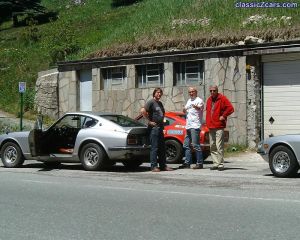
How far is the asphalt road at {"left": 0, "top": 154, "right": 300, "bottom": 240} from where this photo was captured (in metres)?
6.92

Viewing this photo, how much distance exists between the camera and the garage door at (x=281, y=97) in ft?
59.2

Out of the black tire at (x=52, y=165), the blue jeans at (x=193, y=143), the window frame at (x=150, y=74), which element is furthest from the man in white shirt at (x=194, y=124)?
the window frame at (x=150, y=74)

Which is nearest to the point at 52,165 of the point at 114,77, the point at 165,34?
the point at 114,77

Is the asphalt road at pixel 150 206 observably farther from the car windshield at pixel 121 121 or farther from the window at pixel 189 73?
the window at pixel 189 73

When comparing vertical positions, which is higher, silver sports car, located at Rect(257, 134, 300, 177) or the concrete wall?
the concrete wall

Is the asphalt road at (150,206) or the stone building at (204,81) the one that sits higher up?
the stone building at (204,81)

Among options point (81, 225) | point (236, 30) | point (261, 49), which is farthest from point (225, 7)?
point (81, 225)

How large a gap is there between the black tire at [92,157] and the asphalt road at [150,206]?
1.87 feet

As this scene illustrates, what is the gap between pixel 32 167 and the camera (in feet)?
50.6

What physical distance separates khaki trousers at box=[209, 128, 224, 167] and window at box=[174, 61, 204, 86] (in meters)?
6.44

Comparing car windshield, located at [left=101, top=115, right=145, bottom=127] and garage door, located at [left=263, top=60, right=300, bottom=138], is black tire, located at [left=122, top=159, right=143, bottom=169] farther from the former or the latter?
garage door, located at [left=263, top=60, right=300, bottom=138]

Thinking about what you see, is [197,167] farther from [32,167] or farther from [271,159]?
[32,167]

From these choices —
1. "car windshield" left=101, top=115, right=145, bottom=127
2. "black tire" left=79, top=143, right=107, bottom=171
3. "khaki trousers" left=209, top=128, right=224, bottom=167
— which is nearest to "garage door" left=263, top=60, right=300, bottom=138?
"khaki trousers" left=209, top=128, right=224, bottom=167

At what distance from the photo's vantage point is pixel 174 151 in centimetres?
1567
